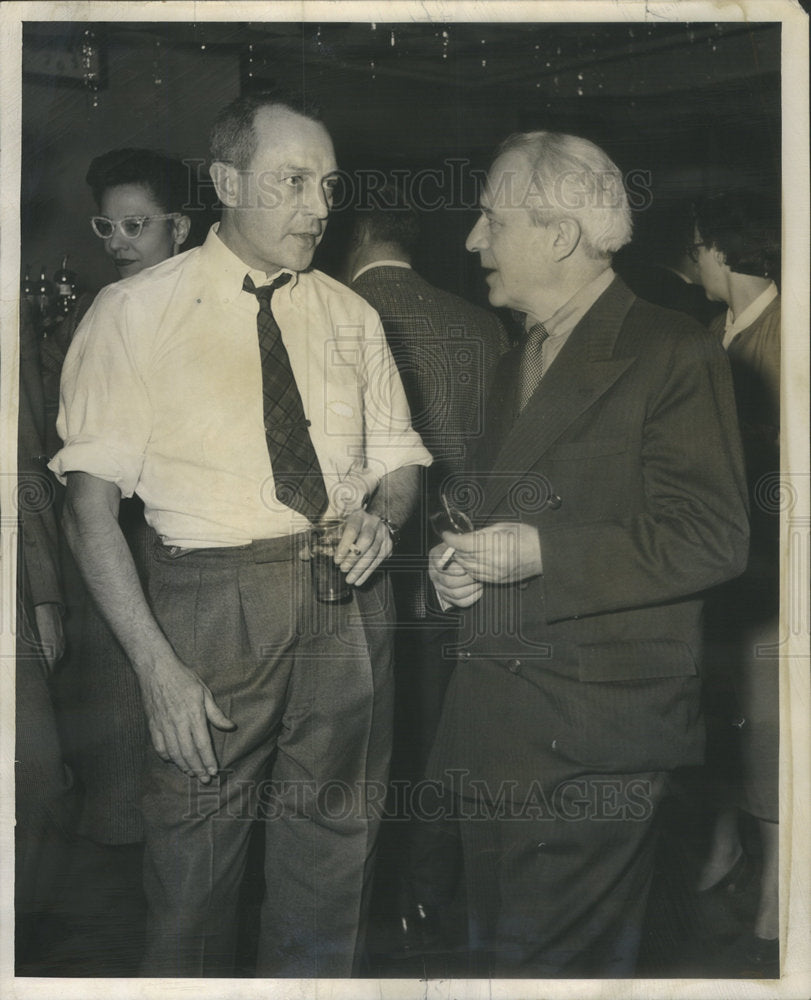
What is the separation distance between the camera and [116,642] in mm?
2914

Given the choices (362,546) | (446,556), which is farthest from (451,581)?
(362,546)

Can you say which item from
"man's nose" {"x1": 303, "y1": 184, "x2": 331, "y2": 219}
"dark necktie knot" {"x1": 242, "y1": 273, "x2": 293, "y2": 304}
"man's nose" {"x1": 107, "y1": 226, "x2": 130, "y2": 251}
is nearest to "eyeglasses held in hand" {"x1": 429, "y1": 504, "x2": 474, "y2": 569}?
"dark necktie knot" {"x1": 242, "y1": 273, "x2": 293, "y2": 304}

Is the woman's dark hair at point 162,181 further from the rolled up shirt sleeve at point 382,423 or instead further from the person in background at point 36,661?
the rolled up shirt sleeve at point 382,423

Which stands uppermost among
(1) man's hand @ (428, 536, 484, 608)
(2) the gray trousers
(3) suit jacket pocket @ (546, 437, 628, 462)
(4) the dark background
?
(4) the dark background

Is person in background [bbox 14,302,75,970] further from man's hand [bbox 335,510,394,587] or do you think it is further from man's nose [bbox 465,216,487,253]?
man's nose [bbox 465,216,487,253]

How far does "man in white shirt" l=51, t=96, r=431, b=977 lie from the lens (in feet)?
9.42

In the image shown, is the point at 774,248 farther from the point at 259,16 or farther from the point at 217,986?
the point at 217,986

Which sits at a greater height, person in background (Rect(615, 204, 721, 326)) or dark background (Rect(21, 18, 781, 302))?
dark background (Rect(21, 18, 781, 302))

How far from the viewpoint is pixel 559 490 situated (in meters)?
2.88

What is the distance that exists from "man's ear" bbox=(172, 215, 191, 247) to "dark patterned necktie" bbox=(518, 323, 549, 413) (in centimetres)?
96

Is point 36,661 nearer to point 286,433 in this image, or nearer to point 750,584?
point 286,433

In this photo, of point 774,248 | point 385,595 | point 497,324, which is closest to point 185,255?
point 497,324

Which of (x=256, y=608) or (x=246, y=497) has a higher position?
(x=246, y=497)

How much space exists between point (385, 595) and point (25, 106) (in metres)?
1.67
